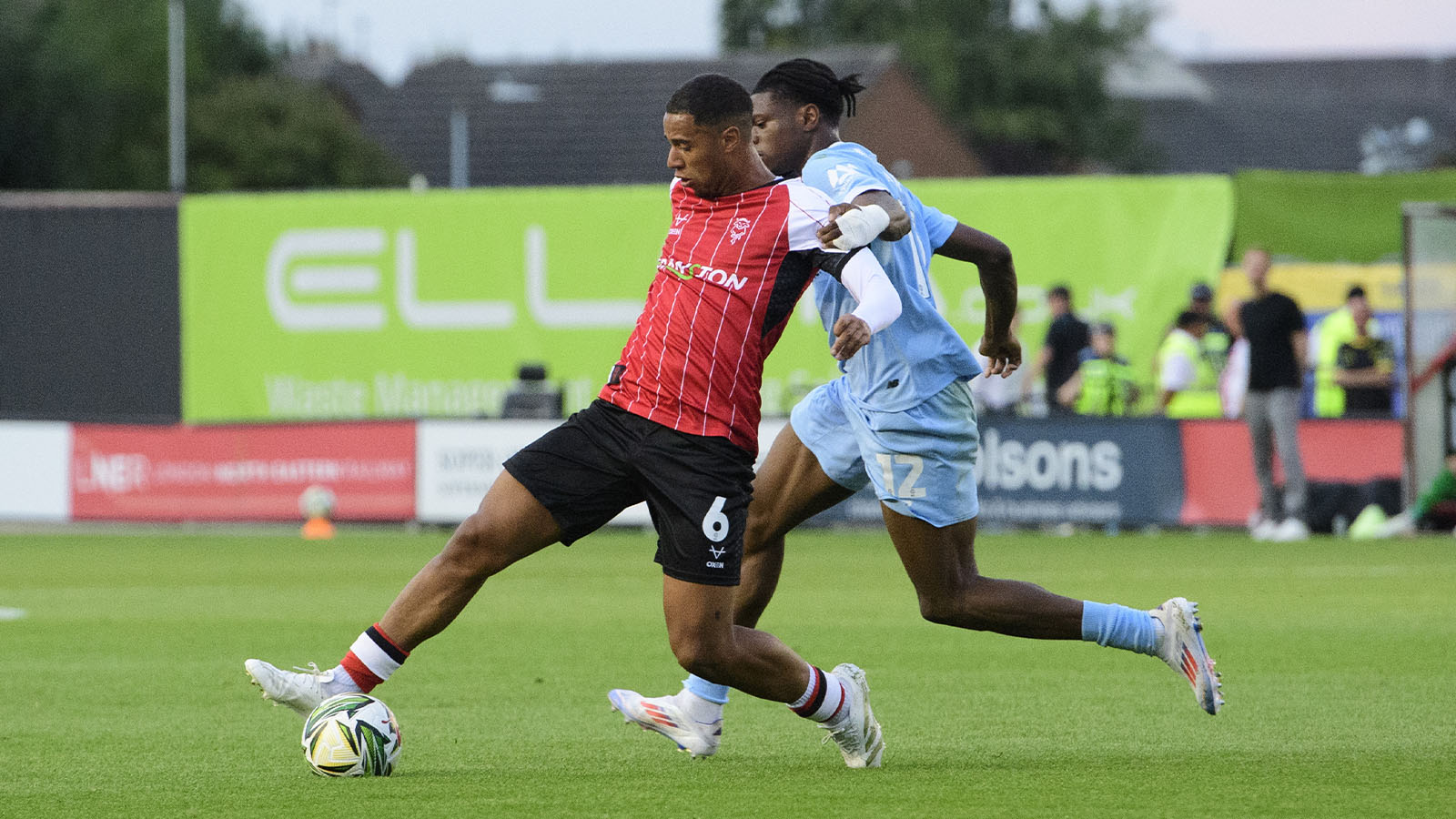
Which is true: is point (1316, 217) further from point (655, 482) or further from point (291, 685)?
point (291, 685)

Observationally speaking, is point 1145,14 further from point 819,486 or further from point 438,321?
point 819,486

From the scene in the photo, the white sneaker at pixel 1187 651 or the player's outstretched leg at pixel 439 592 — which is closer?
the player's outstretched leg at pixel 439 592

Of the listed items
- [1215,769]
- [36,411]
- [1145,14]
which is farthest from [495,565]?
[1145,14]

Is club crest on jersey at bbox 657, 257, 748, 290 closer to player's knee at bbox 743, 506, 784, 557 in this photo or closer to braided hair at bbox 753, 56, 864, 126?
braided hair at bbox 753, 56, 864, 126

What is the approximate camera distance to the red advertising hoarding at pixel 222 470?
2103cm

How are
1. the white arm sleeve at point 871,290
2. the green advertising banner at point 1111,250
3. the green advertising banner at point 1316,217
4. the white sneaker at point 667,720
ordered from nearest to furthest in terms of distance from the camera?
the white arm sleeve at point 871,290 < the white sneaker at point 667,720 < the green advertising banner at point 1111,250 < the green advertising banner at point 1316,217

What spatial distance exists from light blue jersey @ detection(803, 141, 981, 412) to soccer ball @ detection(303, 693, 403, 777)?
73.2 inches

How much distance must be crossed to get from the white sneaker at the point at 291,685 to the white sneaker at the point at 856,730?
1575mm

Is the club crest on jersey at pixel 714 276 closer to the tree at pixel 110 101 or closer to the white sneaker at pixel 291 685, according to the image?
the white sneaker at pixel 291 685

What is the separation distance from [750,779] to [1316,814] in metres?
1.66

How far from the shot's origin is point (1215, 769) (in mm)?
6391

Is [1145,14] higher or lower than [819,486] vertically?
higher

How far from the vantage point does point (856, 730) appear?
6477 mm

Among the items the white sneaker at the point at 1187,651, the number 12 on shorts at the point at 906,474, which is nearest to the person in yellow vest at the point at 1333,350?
the white sneaker at the point at 1187,651
